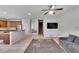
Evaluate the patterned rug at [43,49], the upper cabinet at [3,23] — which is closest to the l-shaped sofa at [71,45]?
the patterned rug at [43,49]

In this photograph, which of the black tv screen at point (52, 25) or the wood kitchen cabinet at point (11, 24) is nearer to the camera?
the black tv screen at point (52, 25)

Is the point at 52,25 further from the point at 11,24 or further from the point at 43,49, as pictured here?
the point at 43,49

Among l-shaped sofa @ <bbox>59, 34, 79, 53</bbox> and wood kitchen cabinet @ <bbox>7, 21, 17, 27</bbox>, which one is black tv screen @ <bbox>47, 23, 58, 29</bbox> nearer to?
wood kitchen cabinet @ <bbox>7, 21, 17, 27</bbox>

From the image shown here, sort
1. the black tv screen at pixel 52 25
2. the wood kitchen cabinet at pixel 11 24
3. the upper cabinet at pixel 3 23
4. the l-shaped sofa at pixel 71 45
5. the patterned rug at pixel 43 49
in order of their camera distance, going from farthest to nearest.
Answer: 1. the wood kitchen cabinet at pixel 11 24
2. the upper cabinet at pixel 3 23
3. the black tv screen at pixel 52 25
4. the patterned rug at pixel 43 49
5. the l-shaped sofa at pixel 71 45

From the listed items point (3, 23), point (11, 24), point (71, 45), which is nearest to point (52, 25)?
point (11, 24)

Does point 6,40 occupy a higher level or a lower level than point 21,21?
lower

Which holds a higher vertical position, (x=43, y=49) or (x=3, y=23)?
(x=3, y=23)

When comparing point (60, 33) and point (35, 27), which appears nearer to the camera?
point (60, 33)

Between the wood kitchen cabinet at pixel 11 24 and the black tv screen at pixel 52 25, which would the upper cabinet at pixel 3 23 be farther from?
the black tv screen at pixel 52 25

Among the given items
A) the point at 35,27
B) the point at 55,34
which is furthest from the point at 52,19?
the point at 35,27

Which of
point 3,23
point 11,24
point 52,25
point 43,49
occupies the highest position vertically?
point 3,23
